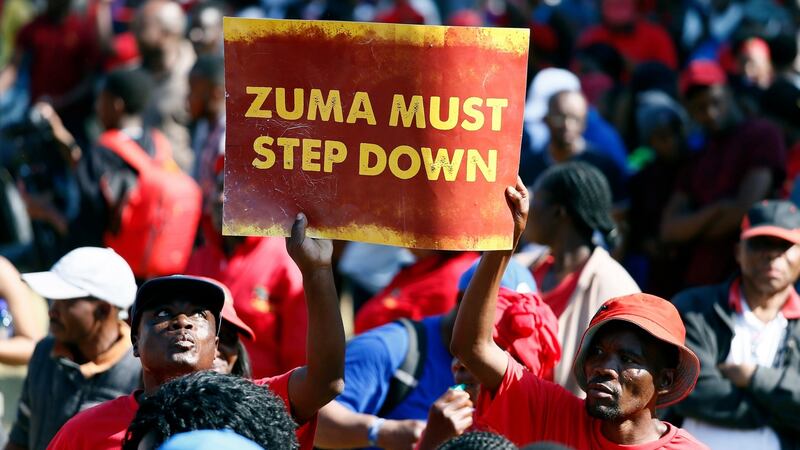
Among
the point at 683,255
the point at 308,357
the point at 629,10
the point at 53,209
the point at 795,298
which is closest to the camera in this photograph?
the point at 308,357

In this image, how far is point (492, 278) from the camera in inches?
158

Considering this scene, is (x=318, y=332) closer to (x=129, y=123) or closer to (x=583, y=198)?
(x=583, y=198)

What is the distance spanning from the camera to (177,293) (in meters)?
4.12

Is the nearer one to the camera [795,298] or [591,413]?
[591,413]

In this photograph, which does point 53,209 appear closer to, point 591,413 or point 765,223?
point 765,223

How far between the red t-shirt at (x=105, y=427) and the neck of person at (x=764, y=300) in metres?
2.38

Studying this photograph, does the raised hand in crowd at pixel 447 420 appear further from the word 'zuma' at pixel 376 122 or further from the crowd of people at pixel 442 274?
the word 'zuma' at pixel 376 122

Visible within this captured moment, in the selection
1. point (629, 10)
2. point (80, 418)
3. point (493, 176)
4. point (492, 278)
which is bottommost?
point (80, 418)

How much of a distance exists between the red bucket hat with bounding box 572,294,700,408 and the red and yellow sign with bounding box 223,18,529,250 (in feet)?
1.32

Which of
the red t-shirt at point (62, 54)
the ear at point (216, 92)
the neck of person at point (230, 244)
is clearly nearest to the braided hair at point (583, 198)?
the neck of person at point (230, 244)

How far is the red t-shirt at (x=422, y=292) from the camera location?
589cm

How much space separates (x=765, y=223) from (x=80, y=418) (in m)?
3.04

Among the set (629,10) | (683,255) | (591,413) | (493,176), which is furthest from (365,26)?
(629,10)

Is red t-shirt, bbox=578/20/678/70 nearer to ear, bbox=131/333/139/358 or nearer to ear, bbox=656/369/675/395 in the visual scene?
ear, bbox=656/369/675/395
